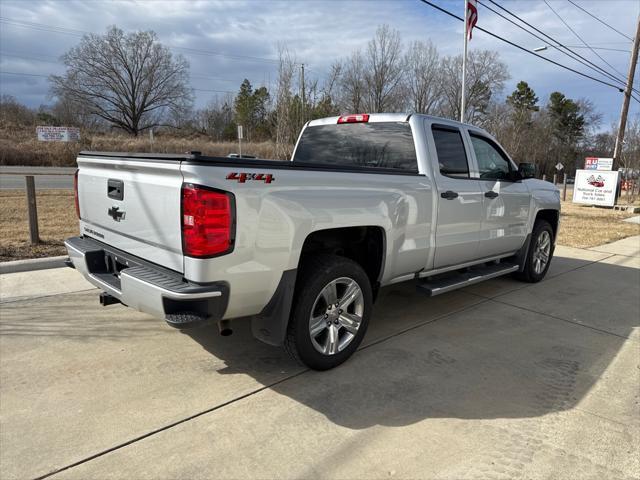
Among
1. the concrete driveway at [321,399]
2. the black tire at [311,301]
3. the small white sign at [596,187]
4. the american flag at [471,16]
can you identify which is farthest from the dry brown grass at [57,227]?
the american flag at [471,16]

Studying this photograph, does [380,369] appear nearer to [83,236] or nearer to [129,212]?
[129,212]

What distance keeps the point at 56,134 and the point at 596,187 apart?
40.0m

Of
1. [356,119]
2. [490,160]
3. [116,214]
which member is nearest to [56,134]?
[356,119]

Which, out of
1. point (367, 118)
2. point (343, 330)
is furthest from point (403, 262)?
point (367, 118)

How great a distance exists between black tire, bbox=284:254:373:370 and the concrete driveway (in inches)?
5.6

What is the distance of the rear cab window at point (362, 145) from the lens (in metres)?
4.29

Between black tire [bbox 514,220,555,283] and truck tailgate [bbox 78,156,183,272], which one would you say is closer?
truck tailgate [bbox 78,156,183,272]

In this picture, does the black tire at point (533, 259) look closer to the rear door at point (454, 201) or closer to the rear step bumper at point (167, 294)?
the rear door at point (454, 201)

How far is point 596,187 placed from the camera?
19.6m

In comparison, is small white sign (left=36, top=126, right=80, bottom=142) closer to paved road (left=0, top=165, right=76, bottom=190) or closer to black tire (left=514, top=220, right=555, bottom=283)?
paved road (left=0, top=165, right=76, bottom=190)

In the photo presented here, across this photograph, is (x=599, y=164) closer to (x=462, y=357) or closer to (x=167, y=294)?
(x=462, y=357)

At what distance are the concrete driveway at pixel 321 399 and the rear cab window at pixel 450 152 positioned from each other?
5.06ft

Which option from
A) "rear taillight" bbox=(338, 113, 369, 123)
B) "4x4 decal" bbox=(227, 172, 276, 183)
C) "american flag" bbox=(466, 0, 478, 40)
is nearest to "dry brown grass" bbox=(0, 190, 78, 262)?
"rear taillight" bbox=(338, 113, 369, 123)

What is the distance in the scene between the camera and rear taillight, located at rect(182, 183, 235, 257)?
2549mm
